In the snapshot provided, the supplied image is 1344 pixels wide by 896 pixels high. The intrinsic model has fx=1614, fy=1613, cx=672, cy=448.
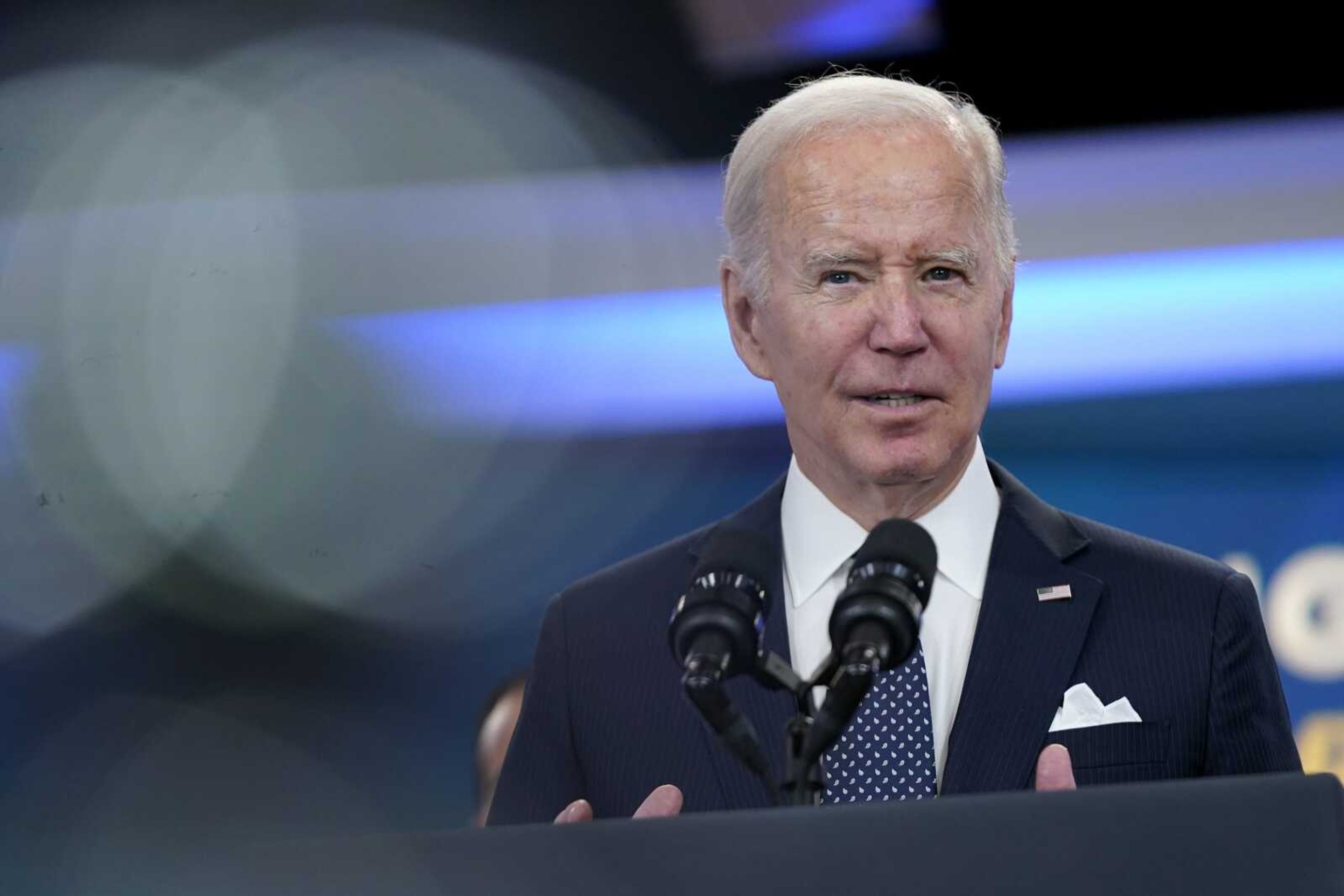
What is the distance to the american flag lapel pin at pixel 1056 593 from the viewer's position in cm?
180

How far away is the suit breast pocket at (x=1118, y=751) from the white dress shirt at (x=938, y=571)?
0.14 meters

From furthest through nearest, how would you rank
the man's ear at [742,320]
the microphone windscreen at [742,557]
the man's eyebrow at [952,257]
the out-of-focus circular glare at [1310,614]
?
the out-of-focus circular glare at [1310,614], the man's ear at [742,320], the man's eyebrow at [952,257], the microphone windscreen at [742,557]

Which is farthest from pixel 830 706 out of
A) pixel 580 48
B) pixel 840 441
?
pixel 580 48

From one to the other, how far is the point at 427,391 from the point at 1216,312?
2.24 metres

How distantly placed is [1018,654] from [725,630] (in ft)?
1.85

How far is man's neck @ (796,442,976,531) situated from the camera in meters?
1.87

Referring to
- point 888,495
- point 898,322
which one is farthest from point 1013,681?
point 898,322

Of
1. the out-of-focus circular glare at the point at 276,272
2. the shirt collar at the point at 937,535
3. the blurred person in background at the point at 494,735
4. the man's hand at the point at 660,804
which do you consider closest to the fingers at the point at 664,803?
the man's hand at the point at 660,804

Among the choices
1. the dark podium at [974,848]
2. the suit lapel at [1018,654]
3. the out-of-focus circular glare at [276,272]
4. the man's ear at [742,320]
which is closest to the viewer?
the dark podium at [974,848]

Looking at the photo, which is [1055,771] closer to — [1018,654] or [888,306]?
[1018,654]

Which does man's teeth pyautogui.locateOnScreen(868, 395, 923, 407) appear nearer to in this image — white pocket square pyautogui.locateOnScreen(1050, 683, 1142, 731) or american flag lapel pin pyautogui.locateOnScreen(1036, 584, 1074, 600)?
american flag lapel pin pyautogui.locateOnScreen(1036, 584, 1074, 600)

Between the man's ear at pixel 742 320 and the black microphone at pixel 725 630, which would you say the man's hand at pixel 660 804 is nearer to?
the black microphone at pixel 725 630

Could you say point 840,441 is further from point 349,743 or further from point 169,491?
point 169,491

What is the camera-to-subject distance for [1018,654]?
5.73ft
